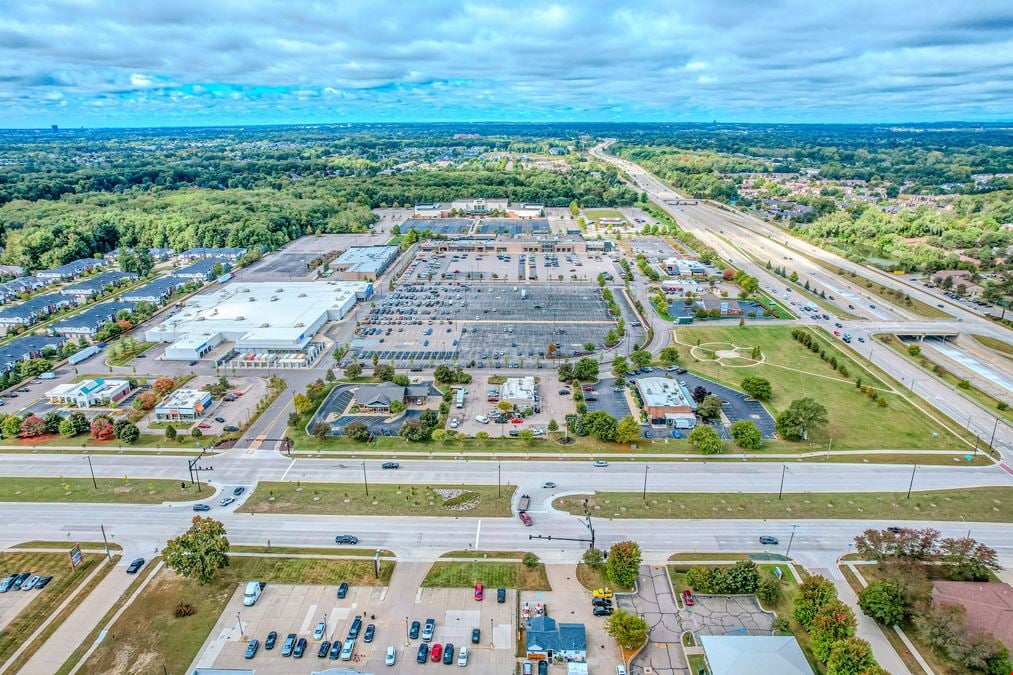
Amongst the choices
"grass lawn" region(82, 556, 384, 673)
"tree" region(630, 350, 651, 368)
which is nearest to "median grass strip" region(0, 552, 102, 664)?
"grass lawn" region(82, 556, 384, 673)

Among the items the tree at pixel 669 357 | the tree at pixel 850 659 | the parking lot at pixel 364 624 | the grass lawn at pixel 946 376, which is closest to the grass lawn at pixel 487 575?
the parking lot at pixel 364 624

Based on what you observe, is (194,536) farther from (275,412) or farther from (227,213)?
(227,213)

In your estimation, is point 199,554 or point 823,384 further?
point 823,384

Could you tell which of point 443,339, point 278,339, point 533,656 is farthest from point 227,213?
point 533,656

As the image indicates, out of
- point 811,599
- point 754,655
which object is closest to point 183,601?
point 754,655

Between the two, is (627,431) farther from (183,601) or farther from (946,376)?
(946,376)

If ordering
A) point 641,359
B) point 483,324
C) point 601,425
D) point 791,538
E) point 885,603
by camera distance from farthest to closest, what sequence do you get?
point 483,324 < point 641,359 < point 601,425 < point 791,538 < point 885,603
